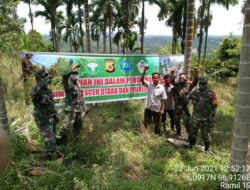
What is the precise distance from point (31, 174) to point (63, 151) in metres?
0.92

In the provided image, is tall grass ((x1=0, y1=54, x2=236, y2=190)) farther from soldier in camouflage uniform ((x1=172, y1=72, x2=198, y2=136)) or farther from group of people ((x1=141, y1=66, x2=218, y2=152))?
soldier in camouflage uniform ((x1=172, y1=72, x2=198, y2=136))

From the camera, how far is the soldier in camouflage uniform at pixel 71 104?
4805 mm

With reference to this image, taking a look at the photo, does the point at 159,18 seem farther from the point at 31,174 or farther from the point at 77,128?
the point at 31,174

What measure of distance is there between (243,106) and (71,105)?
3.17 meters

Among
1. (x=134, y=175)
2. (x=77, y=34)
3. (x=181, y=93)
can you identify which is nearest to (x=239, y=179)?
(x=134, y=175)

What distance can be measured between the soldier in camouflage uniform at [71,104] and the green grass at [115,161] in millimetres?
281

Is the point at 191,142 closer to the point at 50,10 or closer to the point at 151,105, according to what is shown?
the point at 151,105

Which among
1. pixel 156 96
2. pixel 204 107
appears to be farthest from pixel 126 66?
pixel 204 107

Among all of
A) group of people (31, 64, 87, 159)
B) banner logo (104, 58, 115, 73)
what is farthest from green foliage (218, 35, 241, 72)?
group of people (31, 64, 87, 159)

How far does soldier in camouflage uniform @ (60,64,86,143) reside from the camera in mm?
4805

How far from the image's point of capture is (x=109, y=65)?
247 inches

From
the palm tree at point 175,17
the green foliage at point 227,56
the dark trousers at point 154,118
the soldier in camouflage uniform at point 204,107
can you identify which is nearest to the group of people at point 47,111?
the dark trousers at point 154,118

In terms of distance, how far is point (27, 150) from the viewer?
4379 millimetres

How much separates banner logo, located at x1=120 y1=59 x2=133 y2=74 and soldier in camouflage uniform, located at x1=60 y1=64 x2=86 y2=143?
1.83m
